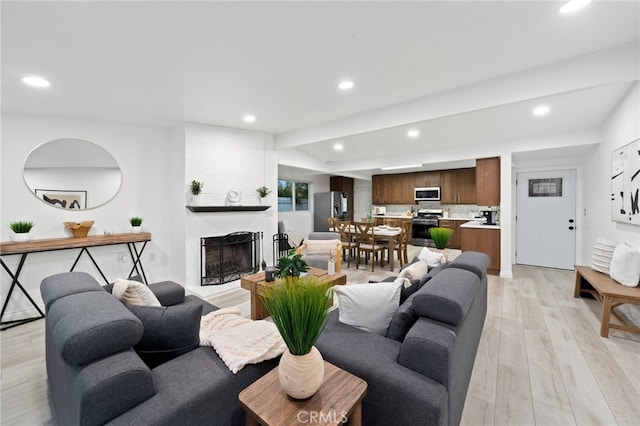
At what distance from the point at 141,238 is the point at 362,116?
3514mm

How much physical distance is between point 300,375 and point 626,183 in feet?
12.6

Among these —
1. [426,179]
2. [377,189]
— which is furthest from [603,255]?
[377,189]

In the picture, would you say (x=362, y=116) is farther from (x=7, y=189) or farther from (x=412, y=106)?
(x=7, y=189)

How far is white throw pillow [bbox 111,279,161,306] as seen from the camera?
5.11 ft

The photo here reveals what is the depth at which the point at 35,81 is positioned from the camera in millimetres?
2484

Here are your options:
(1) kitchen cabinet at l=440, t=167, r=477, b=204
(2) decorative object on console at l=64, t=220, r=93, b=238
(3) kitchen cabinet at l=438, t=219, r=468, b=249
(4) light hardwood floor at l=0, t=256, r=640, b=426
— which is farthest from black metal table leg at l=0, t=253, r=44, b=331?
→ (1) kitchen cabinet at l=440, t=167, r=477, b=204

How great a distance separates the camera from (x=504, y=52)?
213 centimetres

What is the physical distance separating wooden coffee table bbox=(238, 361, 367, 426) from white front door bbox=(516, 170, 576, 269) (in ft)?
19.3

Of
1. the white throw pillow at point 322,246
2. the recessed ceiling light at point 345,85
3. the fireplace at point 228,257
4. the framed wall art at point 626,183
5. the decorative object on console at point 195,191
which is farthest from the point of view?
the white throw pillow at point 322,246

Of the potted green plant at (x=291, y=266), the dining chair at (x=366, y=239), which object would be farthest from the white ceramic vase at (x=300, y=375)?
the dining chair at (x=366, y=239)

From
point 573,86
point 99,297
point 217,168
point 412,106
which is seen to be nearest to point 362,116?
point 412,106

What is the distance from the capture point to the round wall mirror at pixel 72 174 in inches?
131

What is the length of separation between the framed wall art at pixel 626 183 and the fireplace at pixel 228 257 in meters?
4.70

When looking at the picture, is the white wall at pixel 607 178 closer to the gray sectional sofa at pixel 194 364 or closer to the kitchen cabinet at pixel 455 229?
the kitchen cabinet at pixel 455 229
